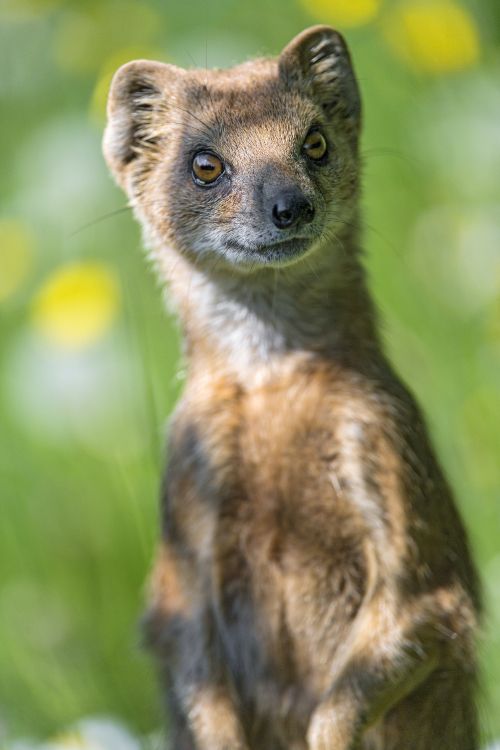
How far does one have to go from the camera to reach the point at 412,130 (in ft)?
21.7

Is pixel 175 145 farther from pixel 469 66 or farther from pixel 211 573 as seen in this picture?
pixel 469 66

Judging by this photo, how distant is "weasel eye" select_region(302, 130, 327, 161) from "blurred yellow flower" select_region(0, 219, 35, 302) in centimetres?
307

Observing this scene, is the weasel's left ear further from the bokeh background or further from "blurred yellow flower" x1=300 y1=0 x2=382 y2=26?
"blurred yellow flower" x1=300 y1=0 x2=382 y2=26

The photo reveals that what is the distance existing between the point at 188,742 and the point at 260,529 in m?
0.80

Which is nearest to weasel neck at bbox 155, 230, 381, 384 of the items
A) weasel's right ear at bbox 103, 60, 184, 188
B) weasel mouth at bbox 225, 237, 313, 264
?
weasel mouth at bbox 225, 237, 313, 264

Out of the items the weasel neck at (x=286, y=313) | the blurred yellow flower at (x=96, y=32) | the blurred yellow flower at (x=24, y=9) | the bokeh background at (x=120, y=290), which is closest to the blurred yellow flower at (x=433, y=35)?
the bokeh background at (x=120, y=290)

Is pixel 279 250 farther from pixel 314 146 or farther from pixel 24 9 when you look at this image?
pixel 24 9

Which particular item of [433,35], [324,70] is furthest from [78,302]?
[324,70]

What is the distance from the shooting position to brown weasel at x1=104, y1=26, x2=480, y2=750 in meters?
4.05

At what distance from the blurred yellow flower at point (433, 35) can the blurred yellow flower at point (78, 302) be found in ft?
5.64

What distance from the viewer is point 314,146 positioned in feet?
13.5

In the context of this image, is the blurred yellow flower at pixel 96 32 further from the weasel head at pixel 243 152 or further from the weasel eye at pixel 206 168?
the weasel eye at pixel 206 168

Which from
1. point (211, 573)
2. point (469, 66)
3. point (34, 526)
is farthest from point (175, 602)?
point (469, 66)

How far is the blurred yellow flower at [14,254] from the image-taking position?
272 inches
